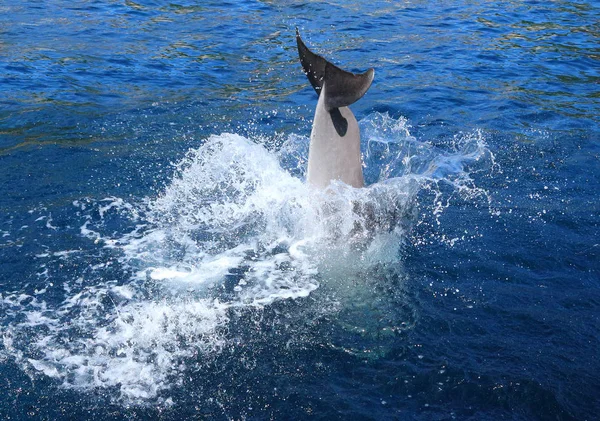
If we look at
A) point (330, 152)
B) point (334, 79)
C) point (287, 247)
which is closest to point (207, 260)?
point (287, 247)

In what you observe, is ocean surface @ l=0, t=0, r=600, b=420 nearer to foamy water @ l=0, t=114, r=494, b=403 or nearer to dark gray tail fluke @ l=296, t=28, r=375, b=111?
foamy water @ l=0, t=114, r=494, b=403

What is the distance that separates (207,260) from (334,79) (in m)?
2.49

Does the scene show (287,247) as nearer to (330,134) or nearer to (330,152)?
(330,152)

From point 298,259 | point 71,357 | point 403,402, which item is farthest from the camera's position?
point 298,259

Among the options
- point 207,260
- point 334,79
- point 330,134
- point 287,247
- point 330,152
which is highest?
point 334,79

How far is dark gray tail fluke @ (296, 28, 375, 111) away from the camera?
23.2 feet

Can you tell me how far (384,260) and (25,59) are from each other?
1052 cm

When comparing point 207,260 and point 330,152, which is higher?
point 330,152

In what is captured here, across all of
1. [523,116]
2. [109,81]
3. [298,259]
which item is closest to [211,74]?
[109,81]

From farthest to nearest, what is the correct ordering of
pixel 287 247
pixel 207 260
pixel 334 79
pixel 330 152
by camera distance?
pixel 287 247
pixel 330 152
pixel 207 260
pixel 334 79

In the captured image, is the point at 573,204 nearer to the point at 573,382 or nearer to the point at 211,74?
the point at 573,382

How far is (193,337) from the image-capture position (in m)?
6.10

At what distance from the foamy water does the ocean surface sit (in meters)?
0.03

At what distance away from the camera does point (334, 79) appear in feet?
23.7
